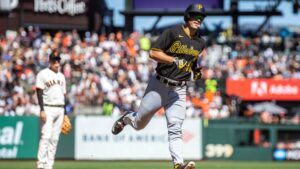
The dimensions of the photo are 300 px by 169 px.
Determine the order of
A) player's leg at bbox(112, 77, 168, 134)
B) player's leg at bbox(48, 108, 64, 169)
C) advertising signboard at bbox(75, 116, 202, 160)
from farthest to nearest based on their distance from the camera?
advertising signboard at bbox(75, 116, 202, 160) < player's leg at bbox(48, 108, 64, 169) < player's leg at bbox(112, 77, 168, 134)

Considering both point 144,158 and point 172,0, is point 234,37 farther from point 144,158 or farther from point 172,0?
point 144,158

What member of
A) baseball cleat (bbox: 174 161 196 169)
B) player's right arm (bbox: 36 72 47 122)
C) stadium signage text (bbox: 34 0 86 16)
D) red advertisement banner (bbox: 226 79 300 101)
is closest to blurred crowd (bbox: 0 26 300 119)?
red advertisement banner (bbox: 226 79 300 101)

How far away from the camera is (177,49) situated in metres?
9.95

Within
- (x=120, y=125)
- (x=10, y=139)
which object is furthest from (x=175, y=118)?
(x=10, y=139)

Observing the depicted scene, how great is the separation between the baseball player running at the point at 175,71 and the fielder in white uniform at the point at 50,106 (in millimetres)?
2541

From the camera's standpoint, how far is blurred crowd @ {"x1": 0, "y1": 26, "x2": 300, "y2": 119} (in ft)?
74.3

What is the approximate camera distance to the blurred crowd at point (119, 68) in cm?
2266

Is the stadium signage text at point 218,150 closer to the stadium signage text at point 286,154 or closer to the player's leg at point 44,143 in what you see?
the stadium signage text at point 286,154

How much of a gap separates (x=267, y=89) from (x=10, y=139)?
428 inches

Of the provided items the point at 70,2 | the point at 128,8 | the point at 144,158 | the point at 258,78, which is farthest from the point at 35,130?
the point at 70,2

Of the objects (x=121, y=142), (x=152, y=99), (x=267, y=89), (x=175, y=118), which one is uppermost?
(x=152, y=99)

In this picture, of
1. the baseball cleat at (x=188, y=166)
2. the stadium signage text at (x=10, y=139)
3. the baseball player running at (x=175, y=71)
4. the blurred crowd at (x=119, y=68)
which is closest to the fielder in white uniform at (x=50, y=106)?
the baseball player running at (x=175, y=71)

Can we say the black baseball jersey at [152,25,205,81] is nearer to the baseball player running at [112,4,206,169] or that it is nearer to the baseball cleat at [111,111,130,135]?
the baseball player running at [112,4,206,169]

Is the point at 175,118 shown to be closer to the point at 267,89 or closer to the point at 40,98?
the point at 40,98
